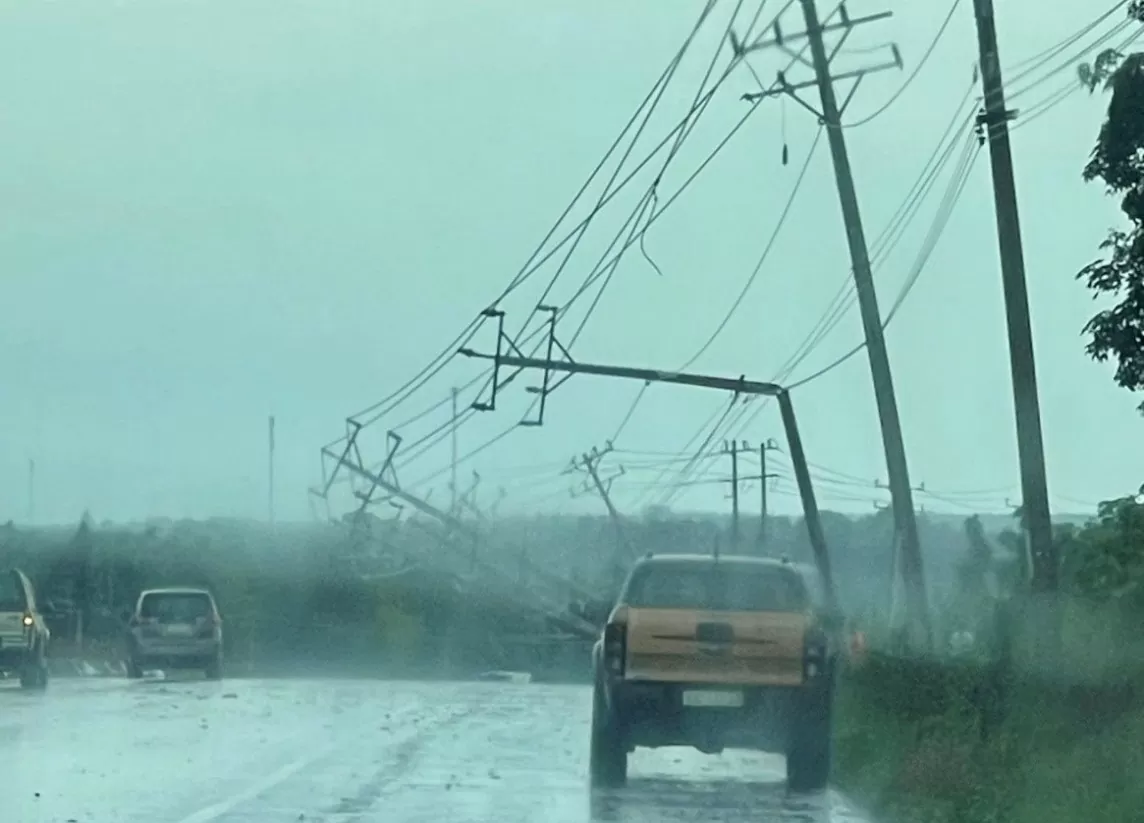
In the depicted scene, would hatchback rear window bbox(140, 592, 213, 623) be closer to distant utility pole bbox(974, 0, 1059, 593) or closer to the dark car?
the dark car

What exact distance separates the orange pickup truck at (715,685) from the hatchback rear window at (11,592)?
62.6 feet

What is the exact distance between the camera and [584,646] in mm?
67062

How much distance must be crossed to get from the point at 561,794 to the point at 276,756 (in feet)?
14.2

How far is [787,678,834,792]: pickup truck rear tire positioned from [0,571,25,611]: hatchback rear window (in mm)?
19921

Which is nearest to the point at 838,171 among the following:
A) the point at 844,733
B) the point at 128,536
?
the point at 844,733

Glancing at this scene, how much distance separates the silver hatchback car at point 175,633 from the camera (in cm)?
4244

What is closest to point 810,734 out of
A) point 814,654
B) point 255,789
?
point 814,654

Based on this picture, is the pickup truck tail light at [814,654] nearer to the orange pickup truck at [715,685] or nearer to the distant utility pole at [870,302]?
the orange pickup truck at [715,685]

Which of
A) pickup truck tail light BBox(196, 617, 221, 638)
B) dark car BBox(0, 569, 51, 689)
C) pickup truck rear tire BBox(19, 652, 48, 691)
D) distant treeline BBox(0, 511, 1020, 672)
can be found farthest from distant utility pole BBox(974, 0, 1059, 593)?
distant treeline BBox(0, 511, 1020, 672)

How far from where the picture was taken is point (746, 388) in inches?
1474

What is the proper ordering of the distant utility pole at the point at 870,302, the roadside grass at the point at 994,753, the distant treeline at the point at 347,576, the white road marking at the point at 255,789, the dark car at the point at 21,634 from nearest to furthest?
the roadside grass at the point at 994,753 < the white road marking at the point at 255,789 < the distant utility pole at the point at 870,302 < the dark car at the point at 21,634 < the distant treeline at the point at 347,576

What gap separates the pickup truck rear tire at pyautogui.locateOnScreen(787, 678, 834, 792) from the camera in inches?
742

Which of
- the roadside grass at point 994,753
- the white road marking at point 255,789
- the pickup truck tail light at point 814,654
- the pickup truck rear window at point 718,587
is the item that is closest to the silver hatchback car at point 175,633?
the white road marking at point 255,789

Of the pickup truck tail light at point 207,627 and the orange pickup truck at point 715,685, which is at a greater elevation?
the pickup truck tail light at point 207,627
